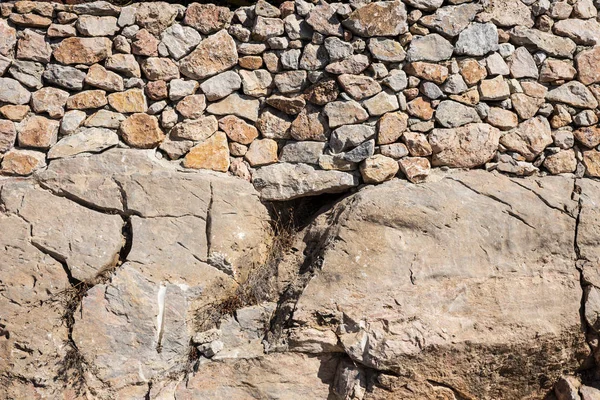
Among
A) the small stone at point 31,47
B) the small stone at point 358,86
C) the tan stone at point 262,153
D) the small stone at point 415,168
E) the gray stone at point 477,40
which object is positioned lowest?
the tan stone at point 262,153

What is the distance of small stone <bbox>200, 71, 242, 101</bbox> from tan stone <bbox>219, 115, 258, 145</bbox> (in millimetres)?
153

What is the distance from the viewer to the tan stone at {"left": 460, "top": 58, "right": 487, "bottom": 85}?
4242 mm

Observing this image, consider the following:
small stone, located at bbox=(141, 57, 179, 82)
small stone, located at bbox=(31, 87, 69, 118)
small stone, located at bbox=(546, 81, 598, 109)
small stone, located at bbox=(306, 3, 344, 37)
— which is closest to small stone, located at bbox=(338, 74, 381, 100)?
small stone, located at bbox=(306, 3, 344, 37)

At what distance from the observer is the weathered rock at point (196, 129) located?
4.19 m

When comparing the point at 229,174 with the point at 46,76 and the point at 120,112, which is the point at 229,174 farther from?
the point at 46,76

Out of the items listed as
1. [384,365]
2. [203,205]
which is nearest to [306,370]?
[384,365]

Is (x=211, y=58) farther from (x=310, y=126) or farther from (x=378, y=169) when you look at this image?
(x=378, y=169)

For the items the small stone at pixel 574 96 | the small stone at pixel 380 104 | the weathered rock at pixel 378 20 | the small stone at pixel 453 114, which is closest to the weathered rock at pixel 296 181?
the small stone at pixel 380 104

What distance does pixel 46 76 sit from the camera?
4141 mm

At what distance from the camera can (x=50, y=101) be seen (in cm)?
413

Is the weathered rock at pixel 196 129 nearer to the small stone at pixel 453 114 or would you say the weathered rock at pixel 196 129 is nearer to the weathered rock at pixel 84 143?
the weathered rock at pixel 84 143

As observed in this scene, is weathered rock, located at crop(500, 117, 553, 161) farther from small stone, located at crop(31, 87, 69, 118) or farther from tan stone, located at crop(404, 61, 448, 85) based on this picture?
small stone, located at crop(31, 87, 69, 118)

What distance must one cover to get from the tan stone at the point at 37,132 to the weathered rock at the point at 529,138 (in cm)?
284

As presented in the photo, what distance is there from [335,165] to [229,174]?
0.68m
